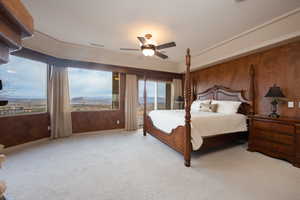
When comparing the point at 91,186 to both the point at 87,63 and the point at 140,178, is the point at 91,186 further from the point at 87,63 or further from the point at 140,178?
the point at 87,63

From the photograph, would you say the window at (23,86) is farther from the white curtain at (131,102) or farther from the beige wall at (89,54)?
the white curtain at (131,102)

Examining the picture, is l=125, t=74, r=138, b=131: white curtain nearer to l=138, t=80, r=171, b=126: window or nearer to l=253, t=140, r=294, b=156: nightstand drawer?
l=138, t=80, r=171, b=126: window

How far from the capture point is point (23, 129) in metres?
3.30

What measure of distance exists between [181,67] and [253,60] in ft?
8.56

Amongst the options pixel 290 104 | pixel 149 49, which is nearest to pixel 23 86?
pixel 149 49

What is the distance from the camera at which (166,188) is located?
6.03ft

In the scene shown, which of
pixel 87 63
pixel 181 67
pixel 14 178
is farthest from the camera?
pixel 181 67

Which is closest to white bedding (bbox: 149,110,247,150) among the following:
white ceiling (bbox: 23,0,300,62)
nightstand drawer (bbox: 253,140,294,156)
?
nightstand drawer (bbox: 253,140,294,156)

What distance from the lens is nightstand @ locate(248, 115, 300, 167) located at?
2404 mm

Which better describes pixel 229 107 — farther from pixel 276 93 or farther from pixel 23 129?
pixel 23 129

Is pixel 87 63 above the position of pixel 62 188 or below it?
above

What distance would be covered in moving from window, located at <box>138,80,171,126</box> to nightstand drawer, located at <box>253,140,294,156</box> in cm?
349

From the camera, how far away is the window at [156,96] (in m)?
5.45

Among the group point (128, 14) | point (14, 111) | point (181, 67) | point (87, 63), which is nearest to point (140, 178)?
point (128, 14)
